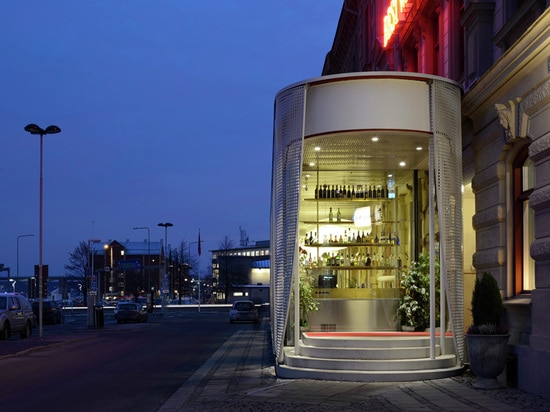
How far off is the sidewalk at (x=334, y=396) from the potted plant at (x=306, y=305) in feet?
6.55

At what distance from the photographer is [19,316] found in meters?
32.9

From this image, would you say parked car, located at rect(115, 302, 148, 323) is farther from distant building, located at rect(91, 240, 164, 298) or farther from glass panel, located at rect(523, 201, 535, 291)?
distant building, located at rect(91, 240, 164, 298)

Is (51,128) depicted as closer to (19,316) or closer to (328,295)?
(19,316)

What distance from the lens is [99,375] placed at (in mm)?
17516

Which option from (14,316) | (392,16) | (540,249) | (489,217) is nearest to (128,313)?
(14,316)

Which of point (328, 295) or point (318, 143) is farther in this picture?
point (328, 295)

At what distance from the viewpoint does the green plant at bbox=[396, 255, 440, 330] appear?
17.9 metres

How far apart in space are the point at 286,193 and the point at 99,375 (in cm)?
556

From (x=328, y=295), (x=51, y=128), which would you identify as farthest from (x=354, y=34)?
(x=328, y=295)

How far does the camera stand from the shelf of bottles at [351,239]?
19266 millimetres

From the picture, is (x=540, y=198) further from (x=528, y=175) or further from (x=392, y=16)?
(x=392, y=16)

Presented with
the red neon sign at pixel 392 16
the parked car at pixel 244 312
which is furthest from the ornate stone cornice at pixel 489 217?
the parked car at pixel 244 312

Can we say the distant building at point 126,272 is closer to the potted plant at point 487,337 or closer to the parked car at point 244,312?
the parked car at point 244,312

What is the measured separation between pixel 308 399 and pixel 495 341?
3165 mm
